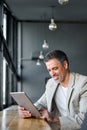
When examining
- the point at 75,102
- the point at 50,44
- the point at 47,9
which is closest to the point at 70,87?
the point at 75,102

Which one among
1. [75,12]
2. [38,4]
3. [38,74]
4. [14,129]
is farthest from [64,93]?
[38,74]

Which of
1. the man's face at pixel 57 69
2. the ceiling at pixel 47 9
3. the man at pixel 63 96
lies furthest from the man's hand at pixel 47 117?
the ceiling at pixel 47 9

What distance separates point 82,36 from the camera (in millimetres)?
11680

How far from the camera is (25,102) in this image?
2664 millimetres

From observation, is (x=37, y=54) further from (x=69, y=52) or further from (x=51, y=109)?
(x=51, y=109)

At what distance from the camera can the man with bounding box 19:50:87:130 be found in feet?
7.91

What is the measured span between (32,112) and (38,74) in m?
8.85

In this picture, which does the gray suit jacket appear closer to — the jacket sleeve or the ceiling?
the jacket sleeve

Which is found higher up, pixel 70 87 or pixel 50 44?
pixel 50 44

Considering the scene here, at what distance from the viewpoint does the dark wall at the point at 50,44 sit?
1164cm

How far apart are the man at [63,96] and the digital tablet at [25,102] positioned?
5cm

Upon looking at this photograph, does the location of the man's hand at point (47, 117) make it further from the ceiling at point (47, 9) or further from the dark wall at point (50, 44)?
the dark wall at point (50, 44)

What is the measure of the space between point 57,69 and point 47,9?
7307 millimetres

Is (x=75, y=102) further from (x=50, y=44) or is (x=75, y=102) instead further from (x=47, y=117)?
(x=50, y=44)
